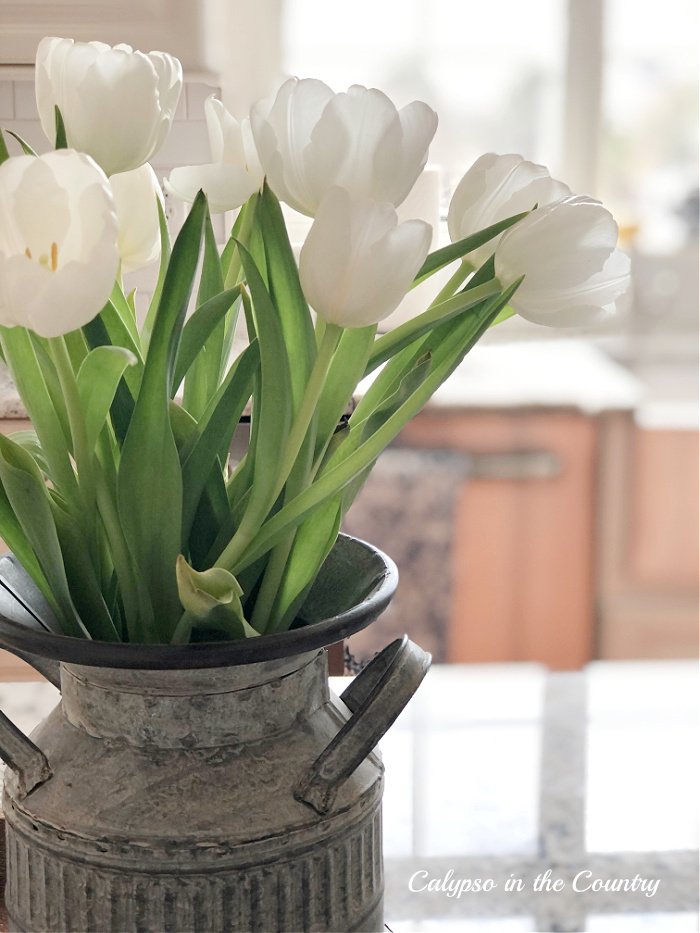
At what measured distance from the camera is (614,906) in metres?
0.60

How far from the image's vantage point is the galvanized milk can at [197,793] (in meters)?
0.44

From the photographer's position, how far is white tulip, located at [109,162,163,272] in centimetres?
51

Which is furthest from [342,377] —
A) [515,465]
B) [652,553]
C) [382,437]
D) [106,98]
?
[652,553]

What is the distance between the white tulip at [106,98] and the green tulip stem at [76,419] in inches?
3.2

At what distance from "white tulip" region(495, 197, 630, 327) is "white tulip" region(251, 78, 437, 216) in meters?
0.05

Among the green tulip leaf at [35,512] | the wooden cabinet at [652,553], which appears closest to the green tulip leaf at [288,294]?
the green tulip leaf at [35,512]

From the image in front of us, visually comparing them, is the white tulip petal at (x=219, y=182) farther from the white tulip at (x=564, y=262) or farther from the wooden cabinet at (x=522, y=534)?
the wooden cabinet at (x=522, y=534)

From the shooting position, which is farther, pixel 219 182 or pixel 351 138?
pixel 219 182

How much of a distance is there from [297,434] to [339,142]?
0.11 meters

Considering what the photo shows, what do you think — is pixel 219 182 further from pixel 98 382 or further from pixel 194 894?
pixel 194 894

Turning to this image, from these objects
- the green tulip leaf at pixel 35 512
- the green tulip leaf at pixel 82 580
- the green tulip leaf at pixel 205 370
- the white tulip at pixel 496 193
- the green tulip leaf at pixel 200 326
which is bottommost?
the green tulip leaf at pixel 82 580

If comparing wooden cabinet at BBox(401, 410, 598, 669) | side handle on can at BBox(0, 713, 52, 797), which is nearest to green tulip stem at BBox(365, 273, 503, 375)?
side handle on can at BBox(0, 713, 52, 797)

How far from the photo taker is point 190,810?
44 centimetres

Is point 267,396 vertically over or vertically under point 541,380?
over
